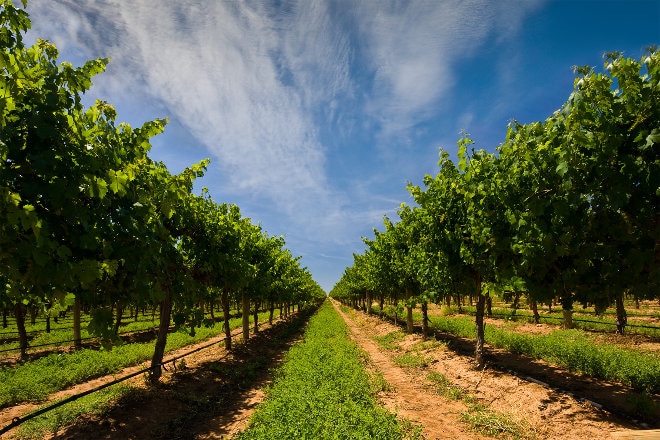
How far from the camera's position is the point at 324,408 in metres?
9.12

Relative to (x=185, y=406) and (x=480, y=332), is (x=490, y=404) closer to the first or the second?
(x=480, y=332)

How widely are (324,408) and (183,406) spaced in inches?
179

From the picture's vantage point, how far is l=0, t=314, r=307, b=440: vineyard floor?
864 cm

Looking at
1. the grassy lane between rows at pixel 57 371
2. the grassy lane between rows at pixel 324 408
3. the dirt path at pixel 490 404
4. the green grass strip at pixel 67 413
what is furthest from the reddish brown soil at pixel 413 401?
the grassy lane between rows at pixel 324 408

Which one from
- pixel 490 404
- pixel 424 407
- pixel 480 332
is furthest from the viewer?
pixel 480 332

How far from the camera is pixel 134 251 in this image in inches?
181

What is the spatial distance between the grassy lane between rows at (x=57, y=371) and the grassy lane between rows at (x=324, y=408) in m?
4.03

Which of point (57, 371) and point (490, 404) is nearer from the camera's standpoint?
point (490, 404)

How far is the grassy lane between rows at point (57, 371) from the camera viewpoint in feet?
39.6

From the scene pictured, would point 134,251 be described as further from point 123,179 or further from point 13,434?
point 13,434

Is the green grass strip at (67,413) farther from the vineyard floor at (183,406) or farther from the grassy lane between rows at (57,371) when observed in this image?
the grassy lane between rows at (57,371)

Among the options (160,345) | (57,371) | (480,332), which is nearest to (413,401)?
(480,332)

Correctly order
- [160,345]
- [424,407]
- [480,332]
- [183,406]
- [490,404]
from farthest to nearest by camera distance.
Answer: [480,332]
[160,345]
[183,406]
[424,407]
[490,404]

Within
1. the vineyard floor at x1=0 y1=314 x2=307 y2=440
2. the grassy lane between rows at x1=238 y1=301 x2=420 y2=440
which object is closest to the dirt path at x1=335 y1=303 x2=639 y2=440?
the grassy lane between rows at x1=238 y1=301 x2=420 y2=440
